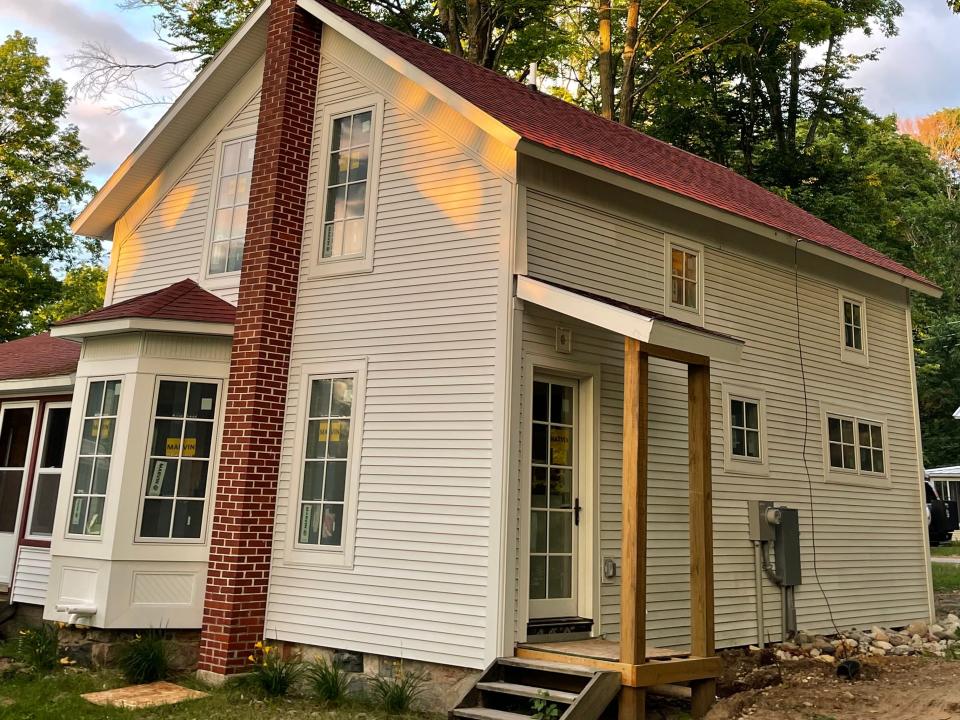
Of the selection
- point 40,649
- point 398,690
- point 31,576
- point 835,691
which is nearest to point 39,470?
point 31,576

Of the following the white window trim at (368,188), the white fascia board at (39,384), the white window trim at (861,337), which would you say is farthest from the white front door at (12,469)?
the white window trim at (861,337)

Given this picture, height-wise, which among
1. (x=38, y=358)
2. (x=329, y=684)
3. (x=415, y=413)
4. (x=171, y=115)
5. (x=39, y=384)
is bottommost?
(x=329, y=684)

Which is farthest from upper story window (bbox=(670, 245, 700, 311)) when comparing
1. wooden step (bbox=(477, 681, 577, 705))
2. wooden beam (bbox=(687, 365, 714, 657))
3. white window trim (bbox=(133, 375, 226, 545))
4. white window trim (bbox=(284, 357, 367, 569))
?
white window trim (bbox=(133, 375, 226, 545))

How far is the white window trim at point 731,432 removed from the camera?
10.1m

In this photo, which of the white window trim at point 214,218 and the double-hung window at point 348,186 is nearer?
the double-hung window at point 348,186

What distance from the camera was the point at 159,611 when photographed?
29.6 feet

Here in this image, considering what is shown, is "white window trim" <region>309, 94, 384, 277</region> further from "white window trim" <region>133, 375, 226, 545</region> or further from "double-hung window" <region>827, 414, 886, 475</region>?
"double-hung window" <region>827, 414, 886, 475</region>

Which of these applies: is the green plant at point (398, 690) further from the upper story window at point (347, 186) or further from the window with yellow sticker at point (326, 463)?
the upper story window at point (347, 186)

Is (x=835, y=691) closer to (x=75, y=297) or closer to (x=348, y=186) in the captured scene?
(x=348, y=186)

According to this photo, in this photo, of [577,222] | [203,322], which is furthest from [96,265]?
[577,222]

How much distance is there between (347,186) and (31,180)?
20340mm

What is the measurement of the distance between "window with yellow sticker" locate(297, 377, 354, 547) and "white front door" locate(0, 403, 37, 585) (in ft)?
15.2

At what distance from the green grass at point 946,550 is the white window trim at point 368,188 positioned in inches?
881

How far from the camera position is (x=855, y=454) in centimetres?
1205
